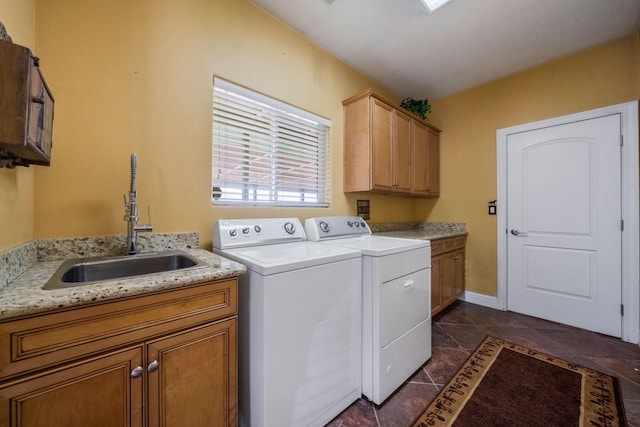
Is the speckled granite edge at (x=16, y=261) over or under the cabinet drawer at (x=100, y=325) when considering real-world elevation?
over

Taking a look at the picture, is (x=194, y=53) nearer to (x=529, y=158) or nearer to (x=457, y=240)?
(x=457, y=240)

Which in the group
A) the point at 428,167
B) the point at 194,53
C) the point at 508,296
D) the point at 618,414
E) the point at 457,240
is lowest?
the point at 618,414

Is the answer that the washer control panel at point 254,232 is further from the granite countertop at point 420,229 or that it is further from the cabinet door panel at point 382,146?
the granite countertop at point 420,229

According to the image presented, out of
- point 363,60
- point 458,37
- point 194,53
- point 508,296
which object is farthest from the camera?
point 508,296

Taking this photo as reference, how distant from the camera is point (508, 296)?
Result: 2.73 m

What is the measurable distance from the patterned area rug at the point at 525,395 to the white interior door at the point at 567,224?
2.96 ft

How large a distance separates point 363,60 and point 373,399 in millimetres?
2879

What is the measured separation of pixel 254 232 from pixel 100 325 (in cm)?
93

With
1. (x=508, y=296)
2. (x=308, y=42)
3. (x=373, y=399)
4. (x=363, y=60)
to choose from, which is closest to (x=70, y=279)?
(x=373, y=399)

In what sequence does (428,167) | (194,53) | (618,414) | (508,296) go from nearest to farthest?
(618,414), (194,53), (508,296), (428,167)

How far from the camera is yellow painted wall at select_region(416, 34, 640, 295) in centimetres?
218

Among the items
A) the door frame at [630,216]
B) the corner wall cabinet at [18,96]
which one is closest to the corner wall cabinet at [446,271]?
the door frame at [630,216]

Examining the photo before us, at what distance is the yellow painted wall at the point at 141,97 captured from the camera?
3.82ft

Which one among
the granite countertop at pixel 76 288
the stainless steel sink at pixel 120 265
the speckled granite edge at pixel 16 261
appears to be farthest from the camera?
the stainless steel sink at pixel 120 265
